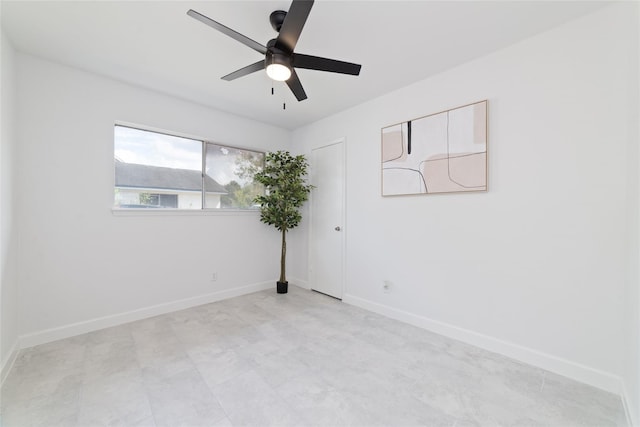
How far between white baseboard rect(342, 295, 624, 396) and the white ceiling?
2531 mm

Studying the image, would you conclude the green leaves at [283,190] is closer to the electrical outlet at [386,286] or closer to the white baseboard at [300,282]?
the white baseboard at [300,282]

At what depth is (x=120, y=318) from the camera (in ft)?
9.25

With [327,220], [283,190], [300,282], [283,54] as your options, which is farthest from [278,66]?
[300,282]

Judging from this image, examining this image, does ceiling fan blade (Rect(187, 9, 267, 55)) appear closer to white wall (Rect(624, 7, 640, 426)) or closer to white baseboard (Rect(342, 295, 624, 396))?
white wall (Rect(624, 7, 640, 426))

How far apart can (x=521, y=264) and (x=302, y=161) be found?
118 inches

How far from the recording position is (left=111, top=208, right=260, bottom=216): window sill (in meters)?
2.87

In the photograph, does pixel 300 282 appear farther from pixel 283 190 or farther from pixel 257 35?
pixel 257 35

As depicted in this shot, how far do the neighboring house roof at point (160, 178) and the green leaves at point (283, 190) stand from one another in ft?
2.26

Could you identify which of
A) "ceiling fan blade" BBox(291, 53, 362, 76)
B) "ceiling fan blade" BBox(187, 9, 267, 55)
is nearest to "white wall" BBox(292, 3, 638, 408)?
"ceiling fan blade" BBox(291, 53, 362, 76)

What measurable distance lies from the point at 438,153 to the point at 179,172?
310 cm

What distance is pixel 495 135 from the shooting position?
228 cm

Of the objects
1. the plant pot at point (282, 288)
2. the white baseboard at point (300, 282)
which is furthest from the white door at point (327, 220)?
the plant pot at point (282, 288)

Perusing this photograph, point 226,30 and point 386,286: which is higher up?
point 226,30

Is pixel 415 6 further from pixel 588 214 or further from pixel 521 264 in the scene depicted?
pixel 521 264
